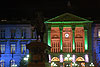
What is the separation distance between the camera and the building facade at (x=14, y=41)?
49625 millimetres

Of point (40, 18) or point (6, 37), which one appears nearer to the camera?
point (40, 18)

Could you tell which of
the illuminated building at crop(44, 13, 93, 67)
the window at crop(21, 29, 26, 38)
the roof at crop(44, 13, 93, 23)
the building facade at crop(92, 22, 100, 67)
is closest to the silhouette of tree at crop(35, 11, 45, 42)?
the illuminated building at crop(44, 13, 93, 67)

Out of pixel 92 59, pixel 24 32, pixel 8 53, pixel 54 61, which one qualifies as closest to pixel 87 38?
pixel 92 59

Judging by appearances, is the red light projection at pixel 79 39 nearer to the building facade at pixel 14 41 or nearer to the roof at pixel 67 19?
the roof at pixel 67 19

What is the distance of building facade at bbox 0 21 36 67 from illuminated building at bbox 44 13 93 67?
4.80 metres

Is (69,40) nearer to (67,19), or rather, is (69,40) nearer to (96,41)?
(67,19)

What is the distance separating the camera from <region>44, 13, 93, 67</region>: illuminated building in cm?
4822

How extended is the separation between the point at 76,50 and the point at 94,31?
611 cm

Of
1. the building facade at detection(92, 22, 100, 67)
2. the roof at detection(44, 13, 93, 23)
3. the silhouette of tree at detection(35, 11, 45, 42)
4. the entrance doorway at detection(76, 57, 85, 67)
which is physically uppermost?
the roof at detection(44, 13, 93, 23)

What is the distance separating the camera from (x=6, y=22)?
5128cm

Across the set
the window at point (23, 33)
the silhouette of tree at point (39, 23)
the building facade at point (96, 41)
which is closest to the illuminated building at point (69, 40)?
the building facade at point (96, 41)

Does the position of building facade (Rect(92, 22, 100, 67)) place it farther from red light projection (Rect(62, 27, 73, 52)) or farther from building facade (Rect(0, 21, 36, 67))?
building facade (Rect(0, 21, 36, 67))

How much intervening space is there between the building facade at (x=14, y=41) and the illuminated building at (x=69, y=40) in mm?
4801

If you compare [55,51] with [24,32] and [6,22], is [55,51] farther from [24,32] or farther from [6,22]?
[6,22]
